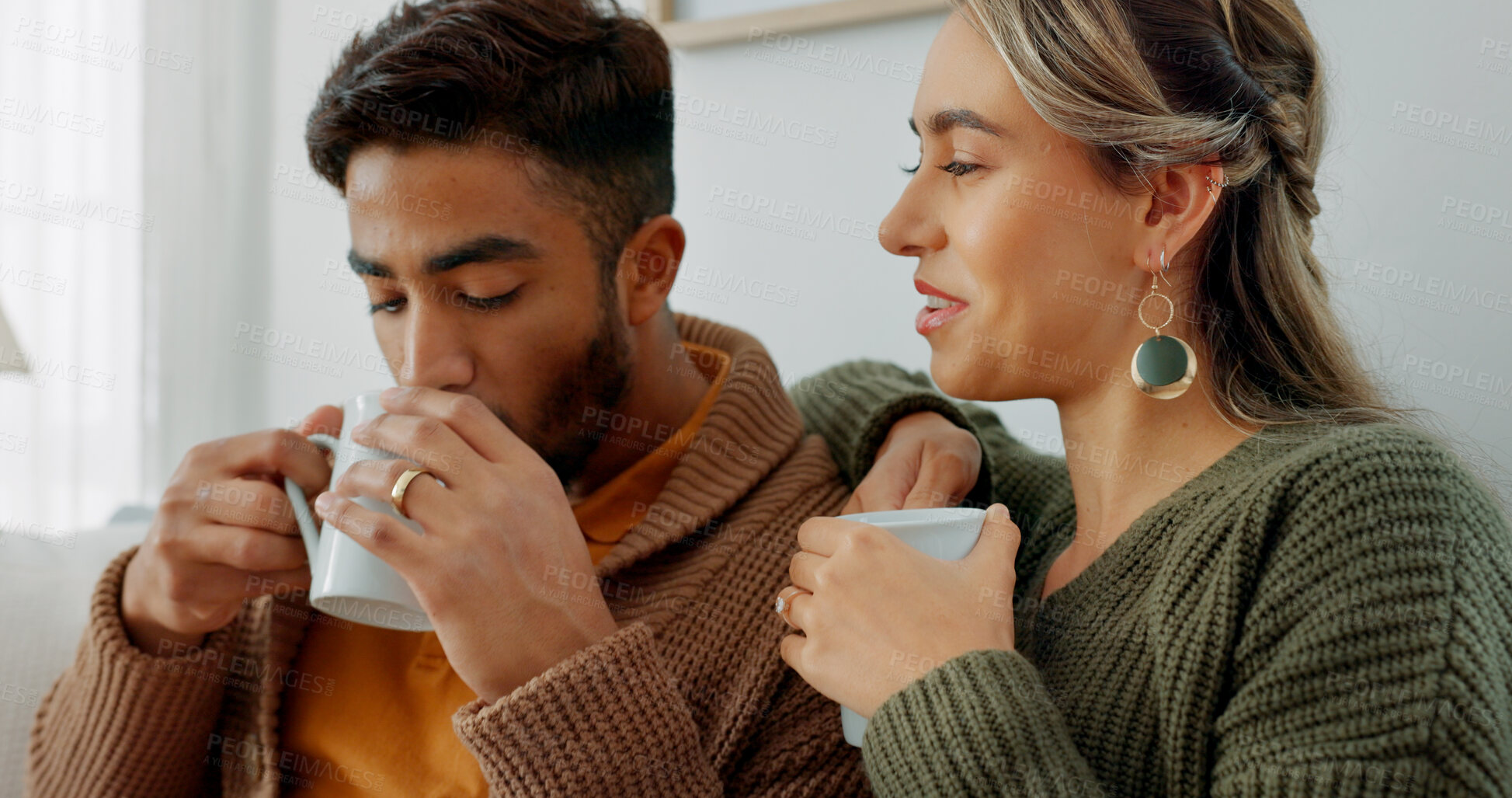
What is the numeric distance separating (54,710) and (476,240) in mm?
650

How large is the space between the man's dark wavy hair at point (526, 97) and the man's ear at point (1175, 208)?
1.78 ft

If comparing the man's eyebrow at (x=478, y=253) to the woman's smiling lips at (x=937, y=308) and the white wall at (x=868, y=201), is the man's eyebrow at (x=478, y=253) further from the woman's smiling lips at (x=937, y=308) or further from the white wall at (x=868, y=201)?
the white wall at (x=868, y=201)

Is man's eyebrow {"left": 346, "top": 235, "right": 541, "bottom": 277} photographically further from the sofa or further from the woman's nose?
the sofa

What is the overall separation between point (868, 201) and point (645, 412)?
0.50 metres

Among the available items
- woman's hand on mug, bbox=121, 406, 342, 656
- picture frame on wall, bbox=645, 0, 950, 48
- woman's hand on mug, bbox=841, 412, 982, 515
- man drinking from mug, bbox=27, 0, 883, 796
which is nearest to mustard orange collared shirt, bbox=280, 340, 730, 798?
man drinking from mug, bbox=27, 0, 883, 796

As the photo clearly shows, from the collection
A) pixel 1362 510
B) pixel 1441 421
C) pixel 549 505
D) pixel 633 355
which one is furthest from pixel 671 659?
pixel 1441 421

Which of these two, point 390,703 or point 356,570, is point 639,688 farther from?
point 390,703

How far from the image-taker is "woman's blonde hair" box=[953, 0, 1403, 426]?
0.81 meters

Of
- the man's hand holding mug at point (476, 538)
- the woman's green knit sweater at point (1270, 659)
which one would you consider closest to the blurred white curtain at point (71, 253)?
the man's hand holding mug at point (476, 538)

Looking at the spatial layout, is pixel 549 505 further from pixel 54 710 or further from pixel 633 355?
pixel 54 710

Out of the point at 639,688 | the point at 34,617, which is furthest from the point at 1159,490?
the point at 34,617

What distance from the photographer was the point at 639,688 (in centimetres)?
83

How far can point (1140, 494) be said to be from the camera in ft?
2.90

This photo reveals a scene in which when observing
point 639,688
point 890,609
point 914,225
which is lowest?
point 639,688
